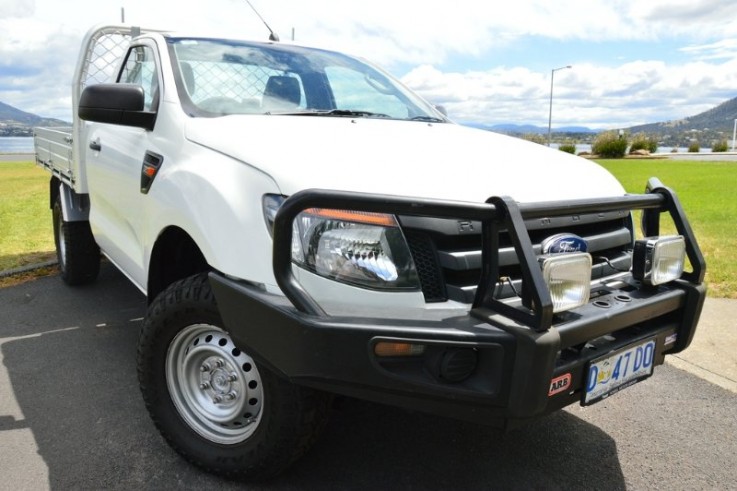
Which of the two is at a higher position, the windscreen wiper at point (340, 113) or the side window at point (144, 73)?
the side window at point (144, 73)

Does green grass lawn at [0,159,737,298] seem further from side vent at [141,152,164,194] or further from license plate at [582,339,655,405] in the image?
side vent at [141,152,164,194]

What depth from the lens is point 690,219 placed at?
9125mm

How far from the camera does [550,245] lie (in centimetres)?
228

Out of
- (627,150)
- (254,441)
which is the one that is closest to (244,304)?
(254,441)

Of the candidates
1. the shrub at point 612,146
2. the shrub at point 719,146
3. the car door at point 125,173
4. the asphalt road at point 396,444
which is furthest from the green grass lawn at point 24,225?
the shrub at point 719,146

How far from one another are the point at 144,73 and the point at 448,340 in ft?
8.98

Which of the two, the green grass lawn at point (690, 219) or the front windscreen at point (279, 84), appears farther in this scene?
the green grass lawn at point (690, 219)

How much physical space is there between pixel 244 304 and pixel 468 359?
806mm

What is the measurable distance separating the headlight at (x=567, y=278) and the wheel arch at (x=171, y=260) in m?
1.61

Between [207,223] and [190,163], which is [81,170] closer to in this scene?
[190,163]

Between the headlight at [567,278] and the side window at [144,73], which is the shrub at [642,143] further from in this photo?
the headlight at [567,278]

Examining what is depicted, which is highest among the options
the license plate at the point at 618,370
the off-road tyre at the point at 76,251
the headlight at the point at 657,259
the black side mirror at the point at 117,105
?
the black side mirror at the point at 117,105

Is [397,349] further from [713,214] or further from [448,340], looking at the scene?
[713,214]

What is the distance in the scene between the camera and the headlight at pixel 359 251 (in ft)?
6.95
